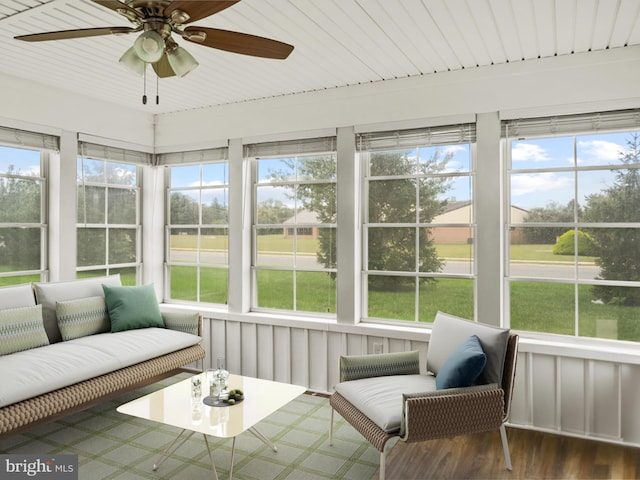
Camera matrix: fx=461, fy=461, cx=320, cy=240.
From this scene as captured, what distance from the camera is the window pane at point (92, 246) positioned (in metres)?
4.45

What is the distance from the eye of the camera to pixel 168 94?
13.8 ft

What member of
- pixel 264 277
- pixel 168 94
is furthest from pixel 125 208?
pixel 264 277

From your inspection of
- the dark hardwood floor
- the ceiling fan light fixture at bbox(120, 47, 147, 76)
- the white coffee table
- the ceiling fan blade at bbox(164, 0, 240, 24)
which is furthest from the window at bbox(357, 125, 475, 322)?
the ceiling fan blade at bbox(164, 0, 240, 24)

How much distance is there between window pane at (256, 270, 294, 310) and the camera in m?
4.46

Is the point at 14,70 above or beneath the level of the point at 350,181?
above

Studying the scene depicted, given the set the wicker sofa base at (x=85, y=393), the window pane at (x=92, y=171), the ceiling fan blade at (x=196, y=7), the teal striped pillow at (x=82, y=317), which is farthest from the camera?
the window pane at (x=92, y=171)

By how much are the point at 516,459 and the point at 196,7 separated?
3066mm

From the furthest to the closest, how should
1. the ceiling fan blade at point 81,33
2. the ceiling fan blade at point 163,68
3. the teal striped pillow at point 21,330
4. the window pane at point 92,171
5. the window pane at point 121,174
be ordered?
the window pane at point 121,174
the window pane at point 92,171
the teal striped pillow at point 21,330
the ceiling fan blade at point 163,68
the ceiling fan blade at point 81,33

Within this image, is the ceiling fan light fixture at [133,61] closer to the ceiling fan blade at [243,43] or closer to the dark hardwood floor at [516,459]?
the ceiling fan blade at [243,43]

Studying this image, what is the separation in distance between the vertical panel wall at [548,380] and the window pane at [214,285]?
1.02 meters

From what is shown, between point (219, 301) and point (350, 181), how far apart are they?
1.95m

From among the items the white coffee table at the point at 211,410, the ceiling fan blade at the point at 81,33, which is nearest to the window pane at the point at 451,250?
the white coffee table at the point at 211,410

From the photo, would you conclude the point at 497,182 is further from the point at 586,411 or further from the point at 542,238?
the point at 586,411

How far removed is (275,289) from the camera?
4539 millimetres
